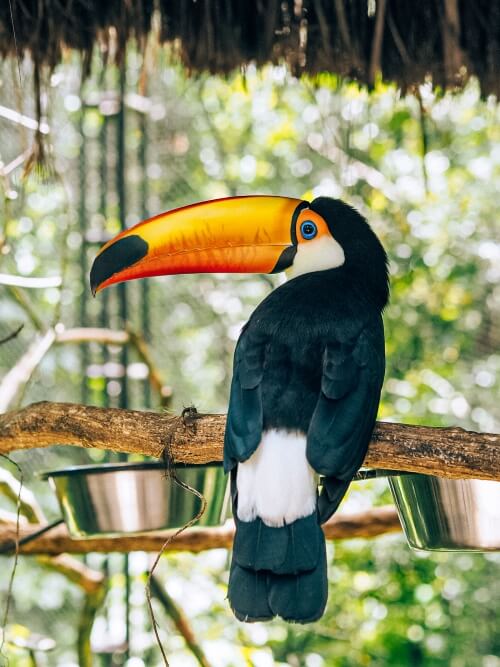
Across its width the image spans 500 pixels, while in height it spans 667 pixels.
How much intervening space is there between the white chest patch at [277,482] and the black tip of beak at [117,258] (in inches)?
21.4

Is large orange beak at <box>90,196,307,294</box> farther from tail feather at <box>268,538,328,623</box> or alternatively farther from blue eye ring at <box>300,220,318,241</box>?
tail feather at <box>268,538,328,623</box>

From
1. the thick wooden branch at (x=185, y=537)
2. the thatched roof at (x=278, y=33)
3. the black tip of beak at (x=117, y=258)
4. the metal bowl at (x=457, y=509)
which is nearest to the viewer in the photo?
the metal bowl at (x=457, y=509)

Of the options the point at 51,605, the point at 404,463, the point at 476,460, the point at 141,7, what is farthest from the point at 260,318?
the point at 51,605

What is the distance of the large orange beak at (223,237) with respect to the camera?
2111 millimetres

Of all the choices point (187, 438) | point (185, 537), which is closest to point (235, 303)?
point (185, 537)

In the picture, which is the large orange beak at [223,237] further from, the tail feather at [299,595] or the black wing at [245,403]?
the tail feather at [299,595]

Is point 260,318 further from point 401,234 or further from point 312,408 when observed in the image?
point 401,234

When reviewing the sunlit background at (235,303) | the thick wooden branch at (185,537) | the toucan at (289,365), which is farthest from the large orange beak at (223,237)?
the thick wooden branch at (185,537)

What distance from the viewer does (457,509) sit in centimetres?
183

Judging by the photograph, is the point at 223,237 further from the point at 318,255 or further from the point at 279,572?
the point at 279,572

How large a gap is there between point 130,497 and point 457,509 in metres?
0.72

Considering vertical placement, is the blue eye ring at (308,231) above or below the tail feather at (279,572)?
above

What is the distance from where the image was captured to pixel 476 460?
1.48 metres

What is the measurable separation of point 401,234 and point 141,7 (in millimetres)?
2625
